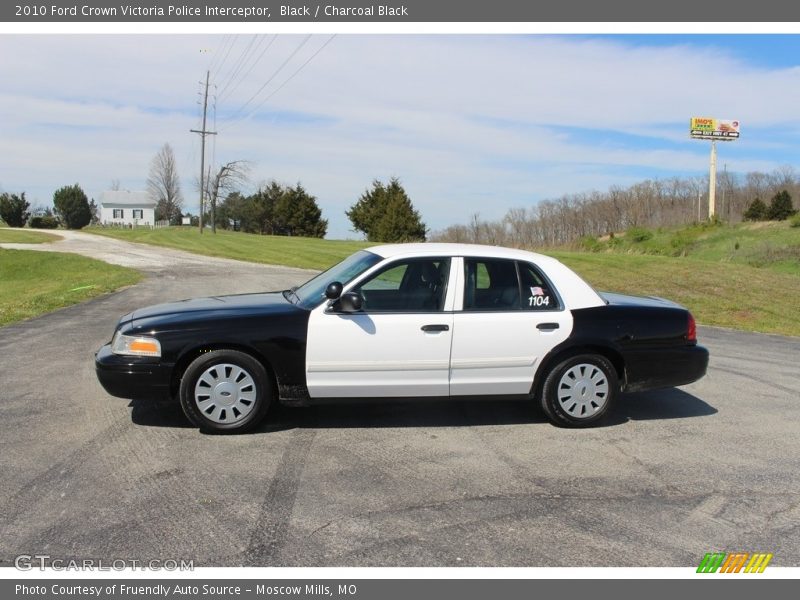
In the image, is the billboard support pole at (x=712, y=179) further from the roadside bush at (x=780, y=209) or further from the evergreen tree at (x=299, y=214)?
the evergreen tree at (x=299, y=214)

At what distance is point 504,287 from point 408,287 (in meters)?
0.83

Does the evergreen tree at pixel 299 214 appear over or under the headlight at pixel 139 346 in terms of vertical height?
over

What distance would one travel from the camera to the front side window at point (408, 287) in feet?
18.9

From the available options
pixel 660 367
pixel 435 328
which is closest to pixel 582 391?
pixel 660 367

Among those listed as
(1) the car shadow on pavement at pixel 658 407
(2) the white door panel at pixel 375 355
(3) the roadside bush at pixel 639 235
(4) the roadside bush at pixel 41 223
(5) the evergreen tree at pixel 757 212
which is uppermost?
(5) the evergreen tree at pixel 757 212

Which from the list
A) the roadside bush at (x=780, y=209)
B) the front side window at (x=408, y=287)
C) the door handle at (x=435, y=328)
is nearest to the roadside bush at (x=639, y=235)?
the roadside bush at (x=780, y=209)

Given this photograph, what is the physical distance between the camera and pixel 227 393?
550 cm

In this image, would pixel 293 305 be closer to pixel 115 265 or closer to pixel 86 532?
pixel 86 532

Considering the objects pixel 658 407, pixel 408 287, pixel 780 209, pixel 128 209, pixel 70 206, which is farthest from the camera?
pixel 128 209

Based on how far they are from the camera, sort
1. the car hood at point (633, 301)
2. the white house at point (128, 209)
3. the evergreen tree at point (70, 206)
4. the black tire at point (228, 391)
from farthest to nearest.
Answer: the white house at point (128, 209), the evergreen tree at point (70, 206), the car hood at point (633, 301), the black tire at point (228, 391)

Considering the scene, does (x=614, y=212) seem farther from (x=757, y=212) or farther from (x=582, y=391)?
(x=582, y=391)

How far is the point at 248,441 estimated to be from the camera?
539cm

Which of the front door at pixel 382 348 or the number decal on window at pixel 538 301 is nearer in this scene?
the front door at pixel 382 348

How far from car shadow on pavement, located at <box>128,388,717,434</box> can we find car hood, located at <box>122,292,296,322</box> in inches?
35.3
